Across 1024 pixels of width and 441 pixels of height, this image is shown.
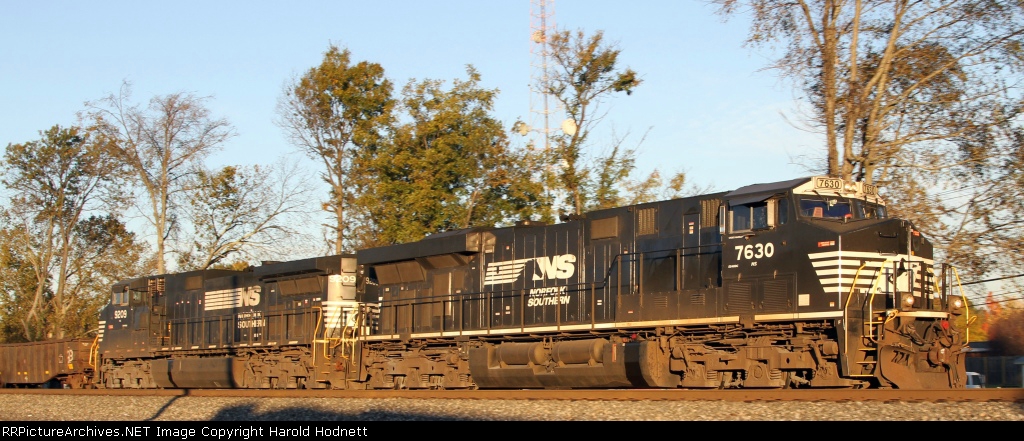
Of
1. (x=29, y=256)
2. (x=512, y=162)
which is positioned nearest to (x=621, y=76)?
(x=512, y=162)

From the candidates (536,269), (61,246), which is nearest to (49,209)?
(61,246)

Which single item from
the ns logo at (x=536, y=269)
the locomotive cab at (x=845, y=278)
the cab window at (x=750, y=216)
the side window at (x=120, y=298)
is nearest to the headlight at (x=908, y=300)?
the locomotive cab at (x=845, y=278)

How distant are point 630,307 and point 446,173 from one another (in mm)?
14797

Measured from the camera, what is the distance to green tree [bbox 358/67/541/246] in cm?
2834

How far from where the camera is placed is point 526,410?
12.0 meters

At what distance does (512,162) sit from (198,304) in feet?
34.4

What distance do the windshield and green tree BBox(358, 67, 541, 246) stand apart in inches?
599

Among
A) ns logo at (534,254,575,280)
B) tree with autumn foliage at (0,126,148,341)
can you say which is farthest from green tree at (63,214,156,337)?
ns logo at (534,254,575,280)

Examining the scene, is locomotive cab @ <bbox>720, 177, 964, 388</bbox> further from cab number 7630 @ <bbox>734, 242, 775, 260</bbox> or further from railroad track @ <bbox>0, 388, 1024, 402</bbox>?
railroad track @ <bbox>0, 388, 1024, 402</bbox>

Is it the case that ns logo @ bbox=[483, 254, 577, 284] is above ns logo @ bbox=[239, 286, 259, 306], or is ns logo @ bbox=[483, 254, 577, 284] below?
above

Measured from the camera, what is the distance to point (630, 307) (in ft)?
48.6


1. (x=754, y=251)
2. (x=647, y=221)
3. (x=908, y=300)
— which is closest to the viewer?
(x=908, y=300)

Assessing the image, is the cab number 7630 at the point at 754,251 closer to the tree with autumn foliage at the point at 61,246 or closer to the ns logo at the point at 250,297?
the ns logo at the point at 250,297

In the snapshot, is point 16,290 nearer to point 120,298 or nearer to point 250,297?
point 120,298
